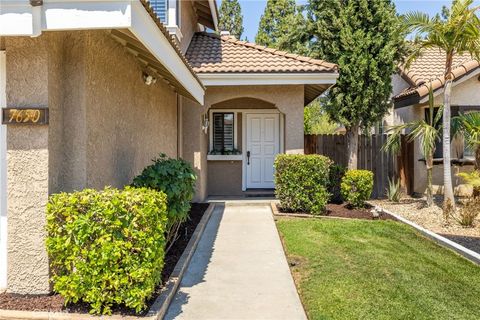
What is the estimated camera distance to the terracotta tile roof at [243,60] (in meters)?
11.3

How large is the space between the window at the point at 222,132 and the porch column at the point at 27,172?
1011 cm

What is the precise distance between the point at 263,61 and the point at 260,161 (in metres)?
4.09

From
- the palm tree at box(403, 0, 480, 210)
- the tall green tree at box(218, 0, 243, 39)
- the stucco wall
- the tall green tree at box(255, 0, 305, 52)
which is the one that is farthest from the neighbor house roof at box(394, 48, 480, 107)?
the tall green tree at box(218, 0, 243, 39)

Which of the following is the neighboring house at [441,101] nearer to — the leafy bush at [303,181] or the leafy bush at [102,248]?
the leafy bush at [303,181]

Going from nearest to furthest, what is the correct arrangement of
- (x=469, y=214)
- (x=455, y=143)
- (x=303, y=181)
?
(x=469, y=214)
(x=303, y=181)
(x=455, y=143)

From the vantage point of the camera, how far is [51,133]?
4.58 meters

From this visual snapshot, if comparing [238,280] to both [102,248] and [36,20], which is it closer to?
[102,248]

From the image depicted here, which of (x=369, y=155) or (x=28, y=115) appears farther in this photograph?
(x=369, y=155)

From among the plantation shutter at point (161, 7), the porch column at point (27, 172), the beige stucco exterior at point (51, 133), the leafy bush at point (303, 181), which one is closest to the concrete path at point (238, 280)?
the leafy bush at point (303, 181)

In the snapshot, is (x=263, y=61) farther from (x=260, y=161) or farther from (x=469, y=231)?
(x=469, y=231)

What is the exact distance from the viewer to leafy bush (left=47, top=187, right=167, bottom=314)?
4.04m

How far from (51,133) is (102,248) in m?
1.55

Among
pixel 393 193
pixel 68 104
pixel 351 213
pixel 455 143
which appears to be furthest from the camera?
pixel 455 143

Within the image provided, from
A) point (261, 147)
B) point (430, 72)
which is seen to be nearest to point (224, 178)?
point (261, 147)
